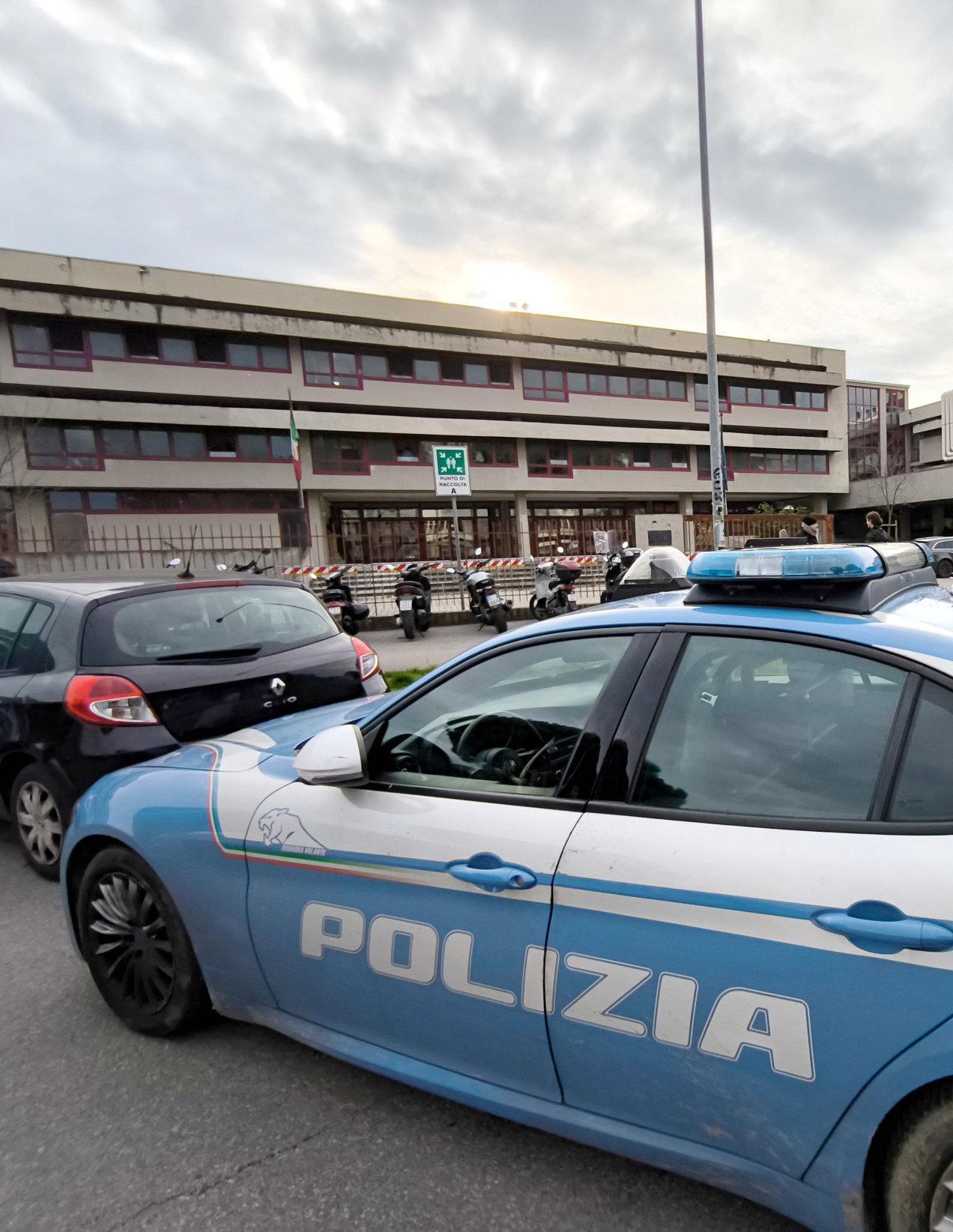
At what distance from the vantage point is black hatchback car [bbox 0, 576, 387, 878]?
3.48 metres

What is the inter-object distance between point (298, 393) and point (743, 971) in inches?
1285

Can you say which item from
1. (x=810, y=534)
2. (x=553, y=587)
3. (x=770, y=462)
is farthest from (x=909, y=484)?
(x=810, y=534)

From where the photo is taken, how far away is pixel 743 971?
140 centimetres

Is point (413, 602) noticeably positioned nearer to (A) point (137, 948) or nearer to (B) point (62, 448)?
(A) point (137, 948)

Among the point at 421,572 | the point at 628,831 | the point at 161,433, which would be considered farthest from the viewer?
the point at 161,433

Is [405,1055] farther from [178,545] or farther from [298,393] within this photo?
[298,393]

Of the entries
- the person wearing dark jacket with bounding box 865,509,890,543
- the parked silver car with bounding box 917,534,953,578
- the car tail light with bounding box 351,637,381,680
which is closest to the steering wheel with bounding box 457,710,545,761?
the car tail light with bounding box 351,637,381,680

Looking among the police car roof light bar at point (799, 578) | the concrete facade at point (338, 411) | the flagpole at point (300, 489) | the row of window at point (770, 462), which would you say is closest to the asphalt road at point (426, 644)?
the police car roof light bar at point (799, 578)

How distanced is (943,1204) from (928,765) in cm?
76

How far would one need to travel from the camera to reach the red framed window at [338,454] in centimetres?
3173

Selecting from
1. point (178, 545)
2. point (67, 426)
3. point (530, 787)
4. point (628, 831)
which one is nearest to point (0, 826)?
point (530, 787)

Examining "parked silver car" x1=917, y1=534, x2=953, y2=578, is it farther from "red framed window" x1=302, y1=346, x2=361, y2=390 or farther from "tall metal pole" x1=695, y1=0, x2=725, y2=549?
"red framed window" x1=302, y1=346, x2=361, y2=390

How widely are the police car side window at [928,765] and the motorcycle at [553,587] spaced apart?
1107 cm

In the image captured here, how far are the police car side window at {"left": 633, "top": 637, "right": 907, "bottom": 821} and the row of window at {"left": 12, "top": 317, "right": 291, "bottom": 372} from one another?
32.2 metres
